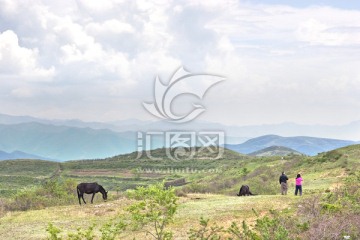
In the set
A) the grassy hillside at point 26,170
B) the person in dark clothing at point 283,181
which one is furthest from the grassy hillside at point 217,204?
the grassy hillside at point 26,170

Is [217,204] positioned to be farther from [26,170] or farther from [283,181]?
[26,170]

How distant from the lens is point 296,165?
6050cm

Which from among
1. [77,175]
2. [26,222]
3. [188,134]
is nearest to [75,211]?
[26,222]

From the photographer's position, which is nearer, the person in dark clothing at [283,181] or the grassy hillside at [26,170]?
the person in dark clothing at [283,181]

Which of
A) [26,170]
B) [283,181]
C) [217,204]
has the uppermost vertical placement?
[26,170]

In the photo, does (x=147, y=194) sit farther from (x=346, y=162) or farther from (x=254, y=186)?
(x=346, y=162)

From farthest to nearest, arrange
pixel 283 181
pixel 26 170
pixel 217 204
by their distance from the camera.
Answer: pixel 26 170 < pixel 283 181 < pixel 217 204

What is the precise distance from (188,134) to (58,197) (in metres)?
45.1

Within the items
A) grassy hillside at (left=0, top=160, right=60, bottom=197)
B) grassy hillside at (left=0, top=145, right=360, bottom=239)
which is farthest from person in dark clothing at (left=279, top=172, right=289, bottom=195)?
grassy hillside at (left=0, top=160, right=60, bottom=197)

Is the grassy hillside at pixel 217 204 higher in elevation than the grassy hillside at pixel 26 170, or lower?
lower

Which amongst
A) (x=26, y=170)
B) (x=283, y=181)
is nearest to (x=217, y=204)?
(x=283, y=181)

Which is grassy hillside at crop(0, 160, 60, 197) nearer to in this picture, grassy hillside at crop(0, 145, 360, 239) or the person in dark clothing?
grassy hillside at crop(0, 145, 360, 239)

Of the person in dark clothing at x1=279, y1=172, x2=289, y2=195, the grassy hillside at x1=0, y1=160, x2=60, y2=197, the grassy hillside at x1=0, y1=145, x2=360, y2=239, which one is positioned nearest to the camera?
the grassy hillside at x1=0, y1=145, x2=360, y2=239

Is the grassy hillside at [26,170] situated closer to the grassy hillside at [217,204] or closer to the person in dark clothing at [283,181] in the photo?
the grassy hillside at [217,204]
